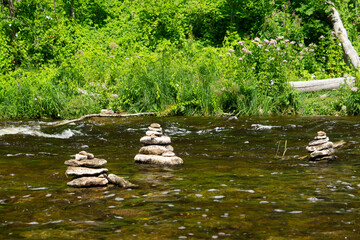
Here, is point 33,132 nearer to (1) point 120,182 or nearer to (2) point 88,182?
(2) point 88,182

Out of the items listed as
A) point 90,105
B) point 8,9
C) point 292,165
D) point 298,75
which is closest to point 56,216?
point 292,165

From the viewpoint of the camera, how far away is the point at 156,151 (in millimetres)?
7320

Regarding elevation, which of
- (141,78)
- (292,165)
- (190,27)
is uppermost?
(190,27)

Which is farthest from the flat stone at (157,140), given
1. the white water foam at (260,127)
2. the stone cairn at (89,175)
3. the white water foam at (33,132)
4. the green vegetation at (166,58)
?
the green vegetation at (166,58)

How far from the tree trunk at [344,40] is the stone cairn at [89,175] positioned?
11.3 m

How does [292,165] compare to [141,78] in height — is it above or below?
below

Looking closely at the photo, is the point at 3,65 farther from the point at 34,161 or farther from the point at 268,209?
the point at 268,209

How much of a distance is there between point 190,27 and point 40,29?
6039 mm

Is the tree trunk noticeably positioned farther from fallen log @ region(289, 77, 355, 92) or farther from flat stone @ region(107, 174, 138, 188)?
flat stone @ region(107, 174, 138, 188)

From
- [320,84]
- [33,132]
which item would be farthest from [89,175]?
[320,84]

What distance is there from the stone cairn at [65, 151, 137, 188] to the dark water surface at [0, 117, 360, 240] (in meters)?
0.14

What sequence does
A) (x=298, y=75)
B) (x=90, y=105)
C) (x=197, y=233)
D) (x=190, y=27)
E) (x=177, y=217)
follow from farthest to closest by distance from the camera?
(x=190, y=27)
(x=298, y=75)
(x=90, y=105)
(x=177, y=217)
(x=197, y=233)

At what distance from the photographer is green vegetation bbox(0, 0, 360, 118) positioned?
13.4 meters

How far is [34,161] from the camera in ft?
24.1
